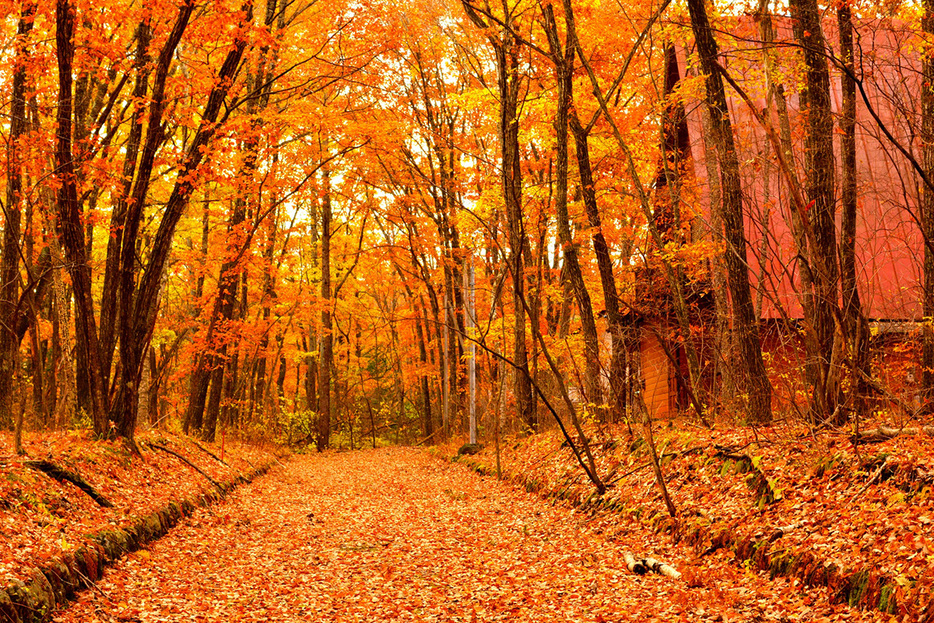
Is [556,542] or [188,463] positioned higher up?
[188,463]

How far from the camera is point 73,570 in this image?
5.57m

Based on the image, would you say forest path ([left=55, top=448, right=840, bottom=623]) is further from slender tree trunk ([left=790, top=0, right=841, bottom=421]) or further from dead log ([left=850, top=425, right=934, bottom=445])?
slender tree trunk ([left=790, top=0, right=841, bottom=421])

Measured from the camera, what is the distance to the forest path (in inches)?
218

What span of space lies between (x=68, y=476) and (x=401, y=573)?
12.4 ft

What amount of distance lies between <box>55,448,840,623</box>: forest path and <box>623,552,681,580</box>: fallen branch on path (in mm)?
95

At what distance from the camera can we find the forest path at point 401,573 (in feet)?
18.1

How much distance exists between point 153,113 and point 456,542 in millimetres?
7337

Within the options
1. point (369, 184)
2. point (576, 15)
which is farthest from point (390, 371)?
point (576, 15)

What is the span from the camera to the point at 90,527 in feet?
22.1

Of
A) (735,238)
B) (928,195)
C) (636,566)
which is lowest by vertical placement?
(636,566)

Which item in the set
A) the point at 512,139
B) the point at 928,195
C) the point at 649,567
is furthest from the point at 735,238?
the point at 512,139

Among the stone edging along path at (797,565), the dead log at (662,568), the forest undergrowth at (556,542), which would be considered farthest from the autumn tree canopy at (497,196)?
the dead log at (662,568)

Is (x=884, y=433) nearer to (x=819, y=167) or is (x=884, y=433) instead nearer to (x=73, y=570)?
(x=819, y=167)

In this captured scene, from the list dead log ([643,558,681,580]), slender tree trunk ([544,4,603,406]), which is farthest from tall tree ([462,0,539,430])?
dead log ([643,558,681,580])
